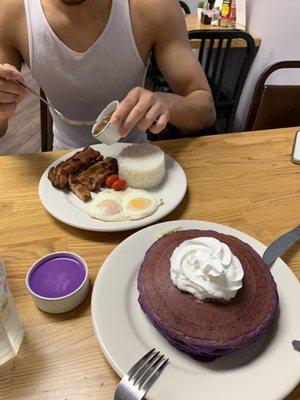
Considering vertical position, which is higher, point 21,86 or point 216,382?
point 21,86

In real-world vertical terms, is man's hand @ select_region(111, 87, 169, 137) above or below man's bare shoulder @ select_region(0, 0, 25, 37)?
below

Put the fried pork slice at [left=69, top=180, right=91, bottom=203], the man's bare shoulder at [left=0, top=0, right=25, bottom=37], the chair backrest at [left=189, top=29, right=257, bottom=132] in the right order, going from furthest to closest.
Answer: the chair backrest at [left=189, top=29, right=257, bottom=132] → the man's bare shoulder at [left=0, top=0, right=25, bottom=37] → the fried pork slice at [left=69, top=180, right=91, bottom=203]

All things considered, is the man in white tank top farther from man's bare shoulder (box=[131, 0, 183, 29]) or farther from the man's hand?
the man's hand

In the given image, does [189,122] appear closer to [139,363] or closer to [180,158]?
[180,158]

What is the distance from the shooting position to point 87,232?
3.43 ft

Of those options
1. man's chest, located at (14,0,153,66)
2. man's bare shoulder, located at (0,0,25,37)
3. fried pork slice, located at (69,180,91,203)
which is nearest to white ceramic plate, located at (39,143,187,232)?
fried pork slice, located at (69,180,91,203)

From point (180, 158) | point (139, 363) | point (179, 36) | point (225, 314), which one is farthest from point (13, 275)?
point (179, 36)

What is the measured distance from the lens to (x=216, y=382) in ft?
2.20

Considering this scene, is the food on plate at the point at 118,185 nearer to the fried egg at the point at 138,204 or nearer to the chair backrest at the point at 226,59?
the fried egg at the point at 138,204

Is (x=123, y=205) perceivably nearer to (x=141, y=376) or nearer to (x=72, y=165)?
(x=72, y=165)

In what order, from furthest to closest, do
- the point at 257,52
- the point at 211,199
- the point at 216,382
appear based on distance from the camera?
the point at 257,52
the point at 211,199
the point at 216,382

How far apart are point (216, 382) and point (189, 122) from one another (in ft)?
3.78

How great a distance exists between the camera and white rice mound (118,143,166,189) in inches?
46.1

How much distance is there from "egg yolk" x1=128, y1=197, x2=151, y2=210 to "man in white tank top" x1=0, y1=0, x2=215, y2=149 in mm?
483
